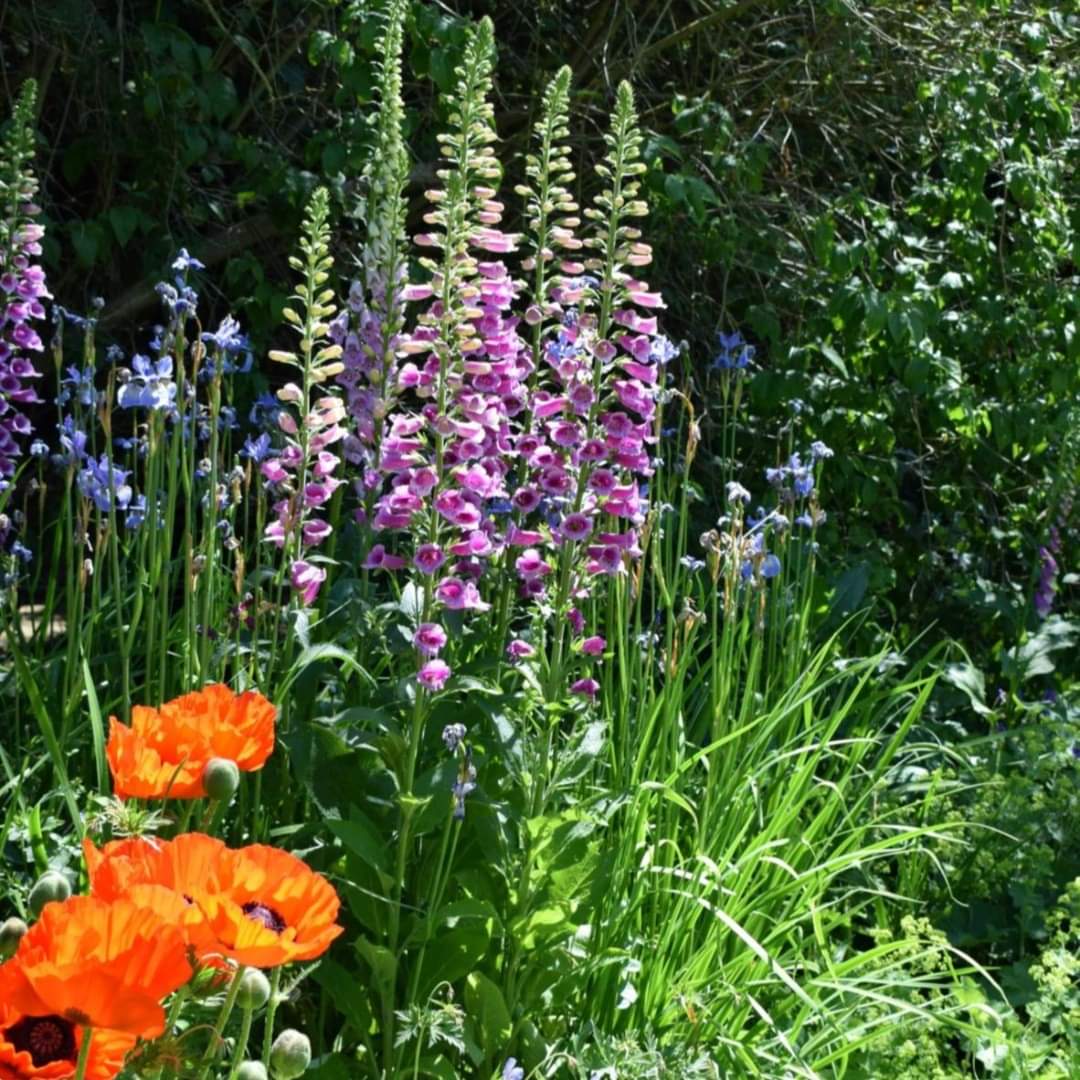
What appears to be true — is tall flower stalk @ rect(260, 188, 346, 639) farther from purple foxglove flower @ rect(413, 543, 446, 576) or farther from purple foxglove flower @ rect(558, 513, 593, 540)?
purple foxglove flower @ rect(558, 513, 593, 540)

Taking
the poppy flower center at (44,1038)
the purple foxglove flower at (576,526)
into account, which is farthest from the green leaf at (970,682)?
the poppy flower center at (44,1038)

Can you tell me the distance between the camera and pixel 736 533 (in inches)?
122

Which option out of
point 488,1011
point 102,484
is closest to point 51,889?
point 488,1011

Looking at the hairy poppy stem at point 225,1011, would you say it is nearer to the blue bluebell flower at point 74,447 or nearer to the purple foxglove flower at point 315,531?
the purple foxglove flower at point 315,531

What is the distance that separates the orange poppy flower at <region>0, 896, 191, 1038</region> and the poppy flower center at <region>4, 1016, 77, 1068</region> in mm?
43

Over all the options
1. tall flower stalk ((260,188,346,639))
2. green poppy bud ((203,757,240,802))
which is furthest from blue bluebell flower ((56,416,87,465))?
green poppy bud ((203,757,240,802))

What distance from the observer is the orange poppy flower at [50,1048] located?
118 cm

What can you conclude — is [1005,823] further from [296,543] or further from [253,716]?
[253,716]

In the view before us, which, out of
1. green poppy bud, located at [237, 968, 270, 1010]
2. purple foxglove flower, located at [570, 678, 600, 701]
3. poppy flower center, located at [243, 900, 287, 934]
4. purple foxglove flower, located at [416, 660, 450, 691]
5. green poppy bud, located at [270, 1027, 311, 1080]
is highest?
poppy flower center, located at [243, 900, 287, 934]

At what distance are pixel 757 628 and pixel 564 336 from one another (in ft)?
2.72

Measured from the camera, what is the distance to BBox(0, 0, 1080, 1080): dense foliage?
226cm

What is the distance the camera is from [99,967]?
114cm


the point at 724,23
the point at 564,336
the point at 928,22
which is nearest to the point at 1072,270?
the point at 928,22

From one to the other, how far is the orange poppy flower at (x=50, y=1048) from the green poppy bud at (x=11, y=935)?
108 millimetres
